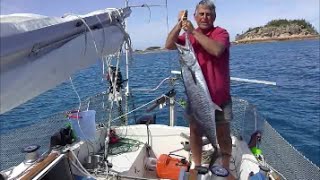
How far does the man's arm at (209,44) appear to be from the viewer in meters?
3.68

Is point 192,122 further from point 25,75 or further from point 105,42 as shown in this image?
point 25,75

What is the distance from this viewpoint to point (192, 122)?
4.31m

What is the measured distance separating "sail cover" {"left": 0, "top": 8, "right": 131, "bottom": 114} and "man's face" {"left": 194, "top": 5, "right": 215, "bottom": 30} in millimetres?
1110

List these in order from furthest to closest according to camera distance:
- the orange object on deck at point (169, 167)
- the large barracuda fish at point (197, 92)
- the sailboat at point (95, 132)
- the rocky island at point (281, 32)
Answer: the rocky island at point (281, 32) < the orange object on deck at point (169, 167) < the large barracuda fish at point (197, 92) < the sailboat at point (95, 132)

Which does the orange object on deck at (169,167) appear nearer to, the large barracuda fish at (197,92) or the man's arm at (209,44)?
the large barracuda fish at (197,92)

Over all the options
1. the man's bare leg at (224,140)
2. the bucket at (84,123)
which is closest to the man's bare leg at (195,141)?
the man's bare leg at (224,140)

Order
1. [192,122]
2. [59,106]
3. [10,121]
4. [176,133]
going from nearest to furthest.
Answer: [192,122] → [176,133] → [10,121] → [59,106]

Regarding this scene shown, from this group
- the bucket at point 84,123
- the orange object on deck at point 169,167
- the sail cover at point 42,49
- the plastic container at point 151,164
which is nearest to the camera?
the sail cover at point 42,49

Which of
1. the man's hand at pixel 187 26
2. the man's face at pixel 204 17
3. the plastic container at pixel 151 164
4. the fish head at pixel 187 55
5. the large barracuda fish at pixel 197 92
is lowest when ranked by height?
the plastic container at pixel 151 164

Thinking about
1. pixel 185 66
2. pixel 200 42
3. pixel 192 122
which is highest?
pixel 200 42

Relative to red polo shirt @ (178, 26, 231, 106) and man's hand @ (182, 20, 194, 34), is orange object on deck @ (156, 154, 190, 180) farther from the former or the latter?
man's hand @ (182, 20, 194, 34)

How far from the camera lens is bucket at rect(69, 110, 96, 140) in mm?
4332

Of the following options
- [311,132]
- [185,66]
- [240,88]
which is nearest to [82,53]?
[185,66]

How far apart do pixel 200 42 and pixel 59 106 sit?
12.7 metres
